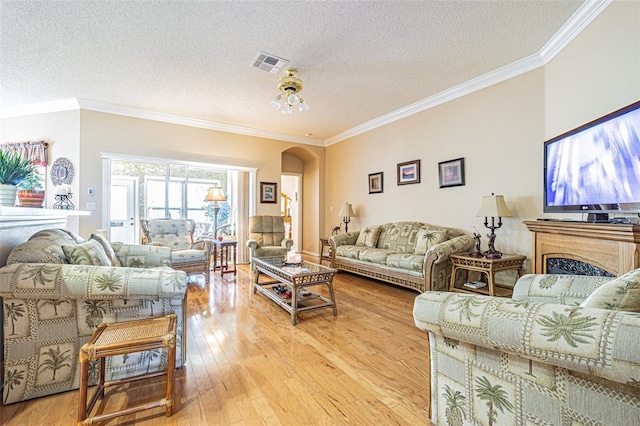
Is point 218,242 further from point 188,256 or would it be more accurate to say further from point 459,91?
point 459,91

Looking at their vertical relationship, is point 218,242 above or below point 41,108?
below

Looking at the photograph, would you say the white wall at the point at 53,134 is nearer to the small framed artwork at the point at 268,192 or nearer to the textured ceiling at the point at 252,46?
the textured ceiling at the point at 252,46

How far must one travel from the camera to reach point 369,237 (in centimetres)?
475

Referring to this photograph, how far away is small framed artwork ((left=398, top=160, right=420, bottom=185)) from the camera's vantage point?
4526 mm

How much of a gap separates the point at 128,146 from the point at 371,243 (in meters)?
4.33

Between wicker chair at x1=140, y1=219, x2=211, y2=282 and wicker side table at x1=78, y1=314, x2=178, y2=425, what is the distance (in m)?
2.35

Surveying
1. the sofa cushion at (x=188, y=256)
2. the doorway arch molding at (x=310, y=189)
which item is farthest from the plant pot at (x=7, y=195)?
the doorway arch molding at (x=310, y=189)

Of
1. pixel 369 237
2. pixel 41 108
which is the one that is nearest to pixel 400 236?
pixel 369 237

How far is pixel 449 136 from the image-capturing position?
13.4 ft

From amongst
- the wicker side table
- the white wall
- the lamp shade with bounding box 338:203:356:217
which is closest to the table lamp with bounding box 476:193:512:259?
the lamp shade with bounding box 338:203:356:217

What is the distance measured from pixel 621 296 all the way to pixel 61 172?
20.1 feet

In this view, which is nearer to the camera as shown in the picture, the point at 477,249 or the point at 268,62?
the point at 268,62

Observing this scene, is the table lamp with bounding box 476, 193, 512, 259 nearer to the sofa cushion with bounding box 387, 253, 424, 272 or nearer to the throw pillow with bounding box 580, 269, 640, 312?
the sofa cushion with bounding box 387, 253, 424, 272

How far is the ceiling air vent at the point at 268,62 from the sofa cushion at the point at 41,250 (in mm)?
2438
